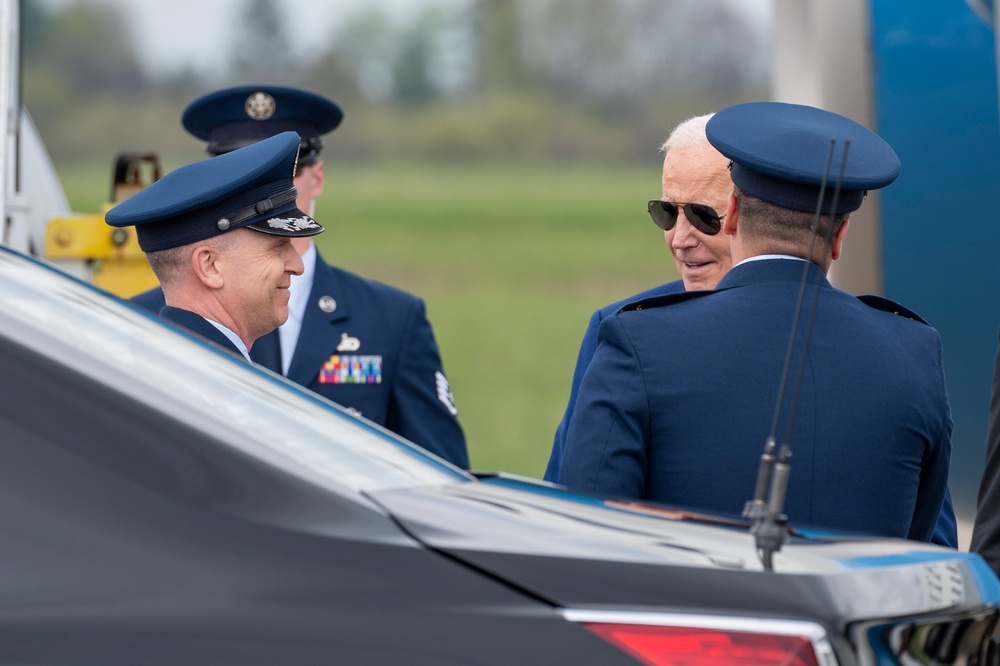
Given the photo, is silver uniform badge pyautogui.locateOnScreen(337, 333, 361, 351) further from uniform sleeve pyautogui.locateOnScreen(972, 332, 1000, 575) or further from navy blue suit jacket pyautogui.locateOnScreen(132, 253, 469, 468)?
uniform sleeve pyautogui.locateOnScreen(972, 332, 1000, 575)

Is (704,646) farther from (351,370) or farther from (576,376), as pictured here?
(351,370)

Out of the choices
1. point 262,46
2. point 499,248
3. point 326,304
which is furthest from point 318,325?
point 262,46

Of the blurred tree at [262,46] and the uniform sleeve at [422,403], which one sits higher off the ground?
the blurred tree at [262,46]

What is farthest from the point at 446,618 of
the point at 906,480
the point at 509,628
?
the point at 906,480

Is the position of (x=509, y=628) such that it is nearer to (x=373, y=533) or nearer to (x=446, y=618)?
(x=446, y=618)

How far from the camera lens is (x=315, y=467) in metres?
1.48

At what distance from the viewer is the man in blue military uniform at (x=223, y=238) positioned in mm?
2416

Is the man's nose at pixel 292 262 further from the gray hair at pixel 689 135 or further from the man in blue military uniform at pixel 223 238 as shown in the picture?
the gray hair at pixel 689 135

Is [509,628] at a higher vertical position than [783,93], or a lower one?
lower

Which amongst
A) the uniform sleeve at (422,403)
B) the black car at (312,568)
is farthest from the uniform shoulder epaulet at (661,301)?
the uniform sleeve at (422,403)

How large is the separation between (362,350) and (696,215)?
0.98m

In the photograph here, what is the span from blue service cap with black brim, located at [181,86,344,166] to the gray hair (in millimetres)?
1121

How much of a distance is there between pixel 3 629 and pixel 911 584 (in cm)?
93

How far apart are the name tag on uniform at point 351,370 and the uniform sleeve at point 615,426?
53.7 inches
